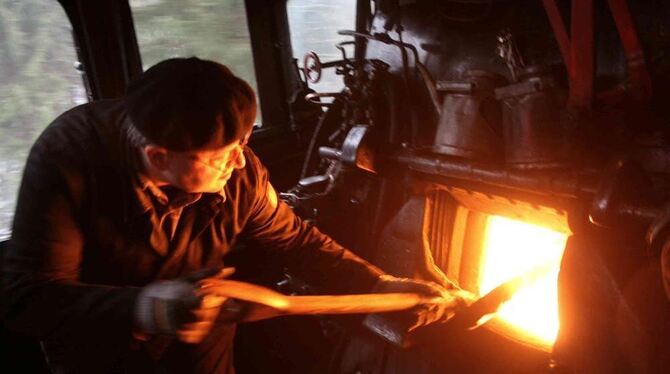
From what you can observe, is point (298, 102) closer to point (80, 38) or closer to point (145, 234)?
point (80, 38)

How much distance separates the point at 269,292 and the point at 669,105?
150 cm

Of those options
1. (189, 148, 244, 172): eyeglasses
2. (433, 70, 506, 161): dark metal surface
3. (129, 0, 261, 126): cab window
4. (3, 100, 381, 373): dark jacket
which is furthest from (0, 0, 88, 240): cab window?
(433, 70, 506, 161): dark metal surface

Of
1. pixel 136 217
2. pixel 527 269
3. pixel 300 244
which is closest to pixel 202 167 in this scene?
pixel 136 217

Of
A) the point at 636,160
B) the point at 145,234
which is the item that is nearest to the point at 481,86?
the point at 636,160

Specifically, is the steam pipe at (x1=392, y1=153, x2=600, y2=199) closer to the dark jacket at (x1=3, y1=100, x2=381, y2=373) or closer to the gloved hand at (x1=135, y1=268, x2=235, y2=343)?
the dark jacket at (x1=3, y1=100, x2=381, y2=373)

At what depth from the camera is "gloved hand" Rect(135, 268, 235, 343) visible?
1.50 m

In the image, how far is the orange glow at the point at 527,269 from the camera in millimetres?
2242

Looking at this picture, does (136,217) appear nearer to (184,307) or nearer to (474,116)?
(184,307)

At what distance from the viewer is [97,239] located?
192 centimetres

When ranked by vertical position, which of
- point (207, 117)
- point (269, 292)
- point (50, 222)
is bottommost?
point (269, 292)

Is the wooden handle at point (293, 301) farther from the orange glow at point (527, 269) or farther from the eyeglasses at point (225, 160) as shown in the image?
the orange glow at point (527, 269)

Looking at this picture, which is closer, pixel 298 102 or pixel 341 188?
pixel 341 188

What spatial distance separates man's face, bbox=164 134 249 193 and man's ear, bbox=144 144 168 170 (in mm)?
14

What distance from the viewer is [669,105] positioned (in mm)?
1681
